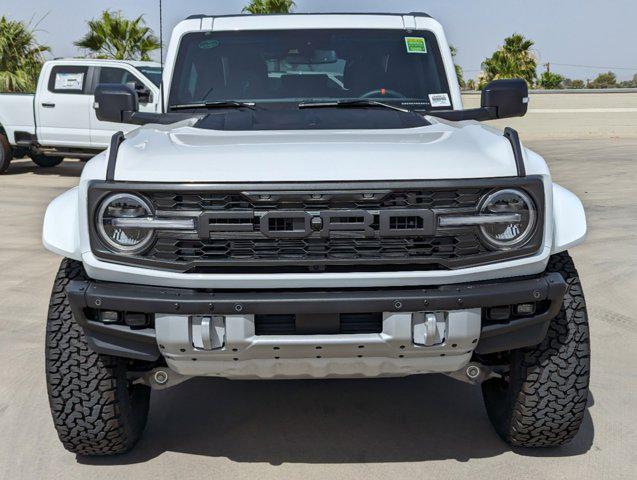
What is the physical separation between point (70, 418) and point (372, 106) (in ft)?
6.59

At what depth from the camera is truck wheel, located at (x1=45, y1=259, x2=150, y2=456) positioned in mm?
3215

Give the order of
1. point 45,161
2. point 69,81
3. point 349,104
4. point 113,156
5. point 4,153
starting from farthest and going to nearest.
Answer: point 45,161 < point 4,153 < point 69,81 < point 349,104 < point 113,156

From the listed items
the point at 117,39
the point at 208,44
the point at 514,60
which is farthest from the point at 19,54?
the point at 514,60

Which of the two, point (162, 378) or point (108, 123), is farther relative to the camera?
point (108, 123)

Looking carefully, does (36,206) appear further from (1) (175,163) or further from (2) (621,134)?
(2) (621,134)

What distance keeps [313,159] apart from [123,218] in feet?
2.21

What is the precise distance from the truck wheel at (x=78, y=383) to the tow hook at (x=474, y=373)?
1.27 meters

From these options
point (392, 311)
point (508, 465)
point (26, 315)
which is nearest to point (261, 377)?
point (392, 311)

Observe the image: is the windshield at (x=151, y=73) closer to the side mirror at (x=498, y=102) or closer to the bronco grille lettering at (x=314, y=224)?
the side mirror at (x=498, y=102)

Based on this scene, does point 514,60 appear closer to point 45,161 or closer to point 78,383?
point 45,161

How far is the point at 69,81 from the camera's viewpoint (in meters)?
13.4

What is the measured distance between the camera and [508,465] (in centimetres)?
336

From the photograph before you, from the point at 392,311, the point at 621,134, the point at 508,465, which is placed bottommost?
the point at 621,134

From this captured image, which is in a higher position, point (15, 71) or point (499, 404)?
point (499, 404)
